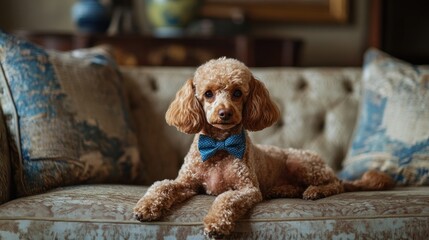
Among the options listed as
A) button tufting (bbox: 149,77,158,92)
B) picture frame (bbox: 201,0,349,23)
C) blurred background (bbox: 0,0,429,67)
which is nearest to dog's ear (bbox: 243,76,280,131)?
button tufting (bbox: 149,77,158,92)

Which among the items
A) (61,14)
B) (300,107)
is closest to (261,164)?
(300,107)

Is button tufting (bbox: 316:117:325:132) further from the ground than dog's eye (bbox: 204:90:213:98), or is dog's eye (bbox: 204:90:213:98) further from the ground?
dog's eye (bbox: 204:90:213:98)

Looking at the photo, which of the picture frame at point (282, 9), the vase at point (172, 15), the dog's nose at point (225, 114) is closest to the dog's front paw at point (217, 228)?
the dog's nose at point (225, 114)

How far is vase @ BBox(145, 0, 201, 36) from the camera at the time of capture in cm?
320

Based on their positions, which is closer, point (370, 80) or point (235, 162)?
point (235, 162)

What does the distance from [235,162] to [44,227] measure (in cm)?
53

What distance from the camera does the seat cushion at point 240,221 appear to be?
1.42 metres

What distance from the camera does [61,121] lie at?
6.13ft

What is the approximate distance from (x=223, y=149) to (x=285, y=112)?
2.36 ft

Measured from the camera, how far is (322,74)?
2.37 meters

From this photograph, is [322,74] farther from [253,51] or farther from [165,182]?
[165,182]

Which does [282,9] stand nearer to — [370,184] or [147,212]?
[370,184]

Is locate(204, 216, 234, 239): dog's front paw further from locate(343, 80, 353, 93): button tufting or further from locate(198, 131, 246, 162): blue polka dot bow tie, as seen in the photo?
locate(343, 80, 353, 93): button tufting

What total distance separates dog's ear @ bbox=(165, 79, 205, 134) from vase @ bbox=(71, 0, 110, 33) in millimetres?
1676
